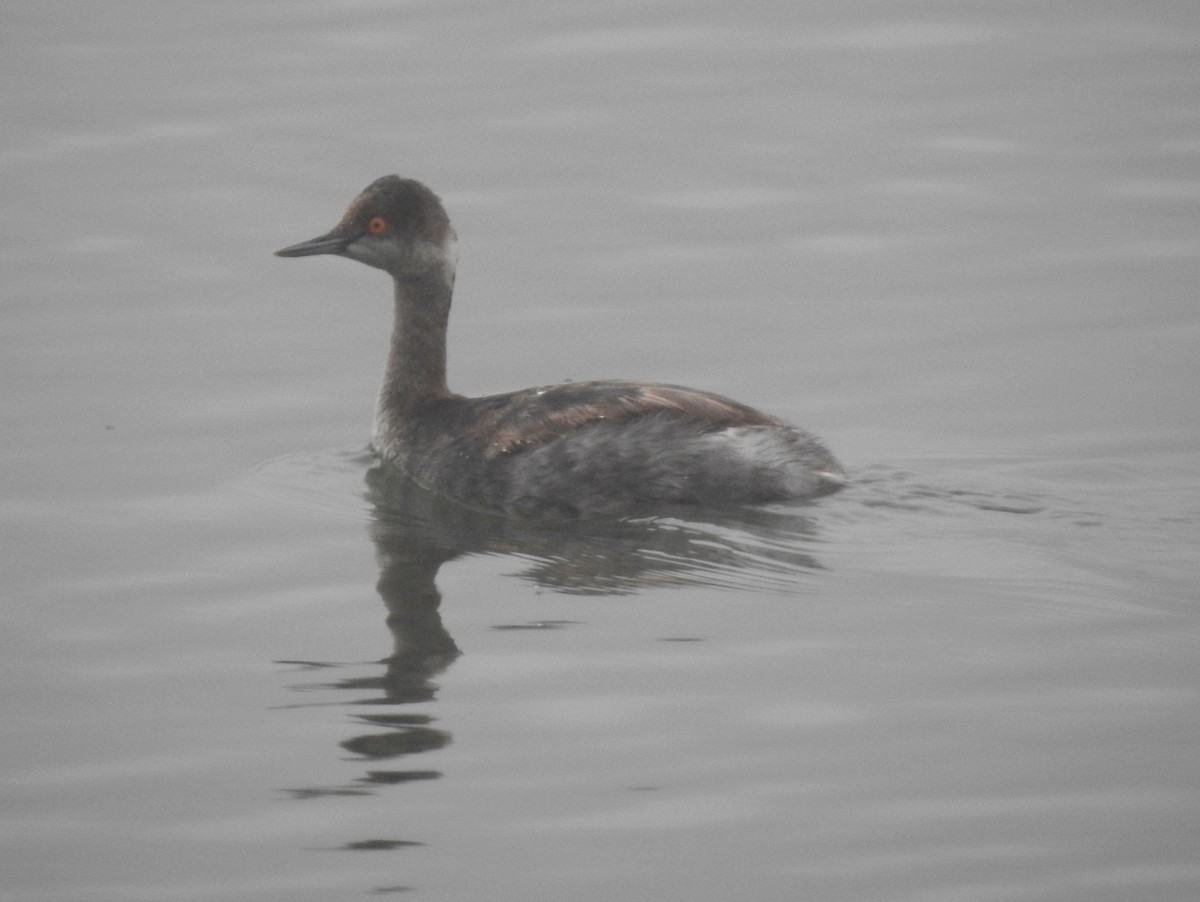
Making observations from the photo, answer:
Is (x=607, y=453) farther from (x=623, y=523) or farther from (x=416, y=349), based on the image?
(x=416, y=349)

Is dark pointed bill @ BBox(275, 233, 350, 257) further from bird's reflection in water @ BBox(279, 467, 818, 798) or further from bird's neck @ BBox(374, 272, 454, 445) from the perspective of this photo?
Answer: bird's reflection in water @ BBox(279, 467, 818, 798)

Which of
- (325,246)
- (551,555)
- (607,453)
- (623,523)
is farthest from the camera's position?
(325,246)

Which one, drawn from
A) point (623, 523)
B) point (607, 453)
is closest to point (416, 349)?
point (607, 453)

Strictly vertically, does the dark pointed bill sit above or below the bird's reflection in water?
above

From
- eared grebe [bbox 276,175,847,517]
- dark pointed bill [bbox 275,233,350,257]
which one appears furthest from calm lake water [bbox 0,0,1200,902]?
dark pointed bill [bbox 275,233,350,257]

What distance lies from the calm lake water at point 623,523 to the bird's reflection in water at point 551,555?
27 millimetres

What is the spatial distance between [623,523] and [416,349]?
5.95ft

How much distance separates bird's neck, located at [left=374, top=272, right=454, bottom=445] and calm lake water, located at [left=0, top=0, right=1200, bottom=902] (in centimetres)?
44

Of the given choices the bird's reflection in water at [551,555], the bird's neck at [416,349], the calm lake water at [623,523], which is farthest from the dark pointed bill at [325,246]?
the bird's reflection in water at [551,555]

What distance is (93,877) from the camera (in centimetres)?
613

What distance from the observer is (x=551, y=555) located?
880 centimetres

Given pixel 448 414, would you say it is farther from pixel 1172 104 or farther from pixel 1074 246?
pixel 1172 104

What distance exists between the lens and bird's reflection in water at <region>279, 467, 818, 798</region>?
771cm

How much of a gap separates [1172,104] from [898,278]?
3959mm
